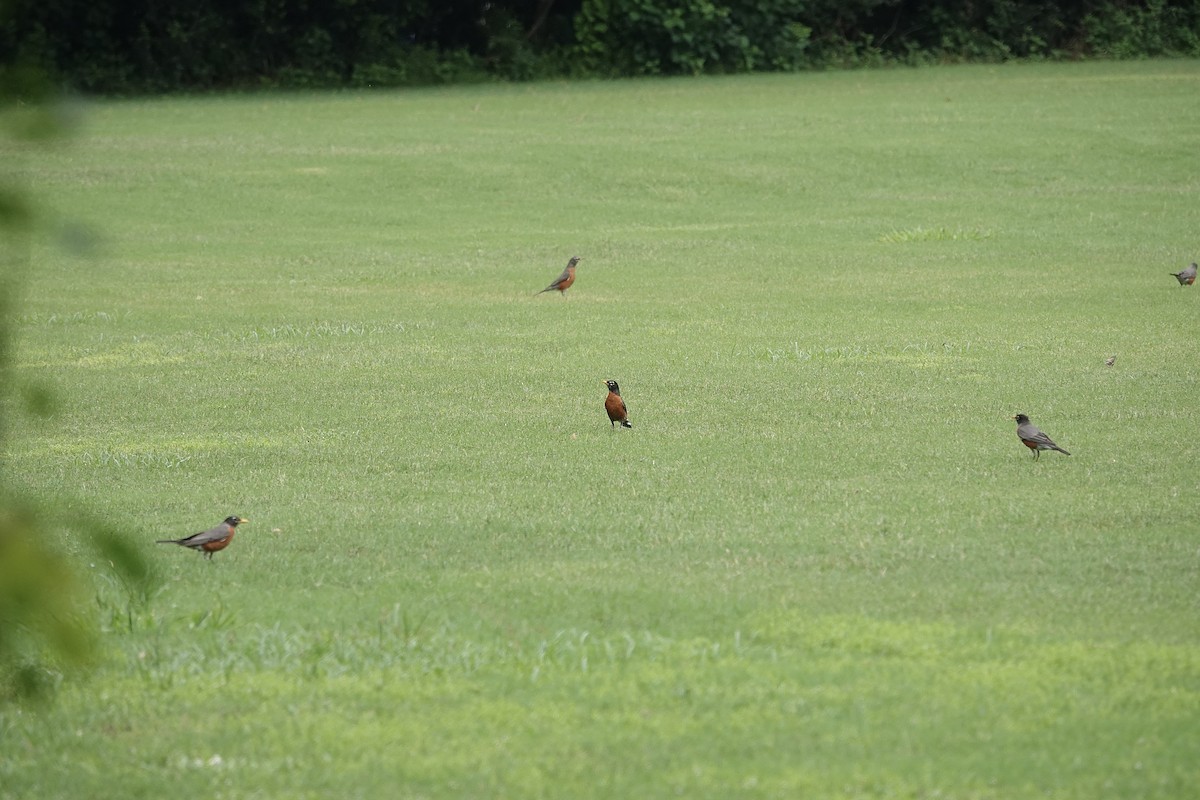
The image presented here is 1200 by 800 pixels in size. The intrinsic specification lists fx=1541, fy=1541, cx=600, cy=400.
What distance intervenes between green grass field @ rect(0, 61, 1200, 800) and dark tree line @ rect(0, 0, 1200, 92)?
19.9 m

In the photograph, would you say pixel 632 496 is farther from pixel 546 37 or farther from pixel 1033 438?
pixel 546 37

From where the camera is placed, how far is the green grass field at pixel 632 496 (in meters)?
5.34

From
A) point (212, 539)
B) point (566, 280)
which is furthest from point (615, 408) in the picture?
point (566, 280)

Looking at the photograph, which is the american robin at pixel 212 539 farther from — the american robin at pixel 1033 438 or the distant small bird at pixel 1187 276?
the distant small bird at pixel 1187 276

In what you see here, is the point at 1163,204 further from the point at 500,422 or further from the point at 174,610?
the point at 174,610

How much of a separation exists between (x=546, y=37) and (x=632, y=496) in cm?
4137

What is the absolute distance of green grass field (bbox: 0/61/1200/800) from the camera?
17.5 ft

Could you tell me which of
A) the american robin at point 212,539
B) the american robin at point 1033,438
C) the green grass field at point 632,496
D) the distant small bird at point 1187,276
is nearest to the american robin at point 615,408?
the green grass field at point 632,496

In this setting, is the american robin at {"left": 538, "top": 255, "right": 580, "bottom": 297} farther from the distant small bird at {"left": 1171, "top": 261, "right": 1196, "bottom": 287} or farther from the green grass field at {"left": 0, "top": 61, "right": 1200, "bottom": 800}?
the distant small bird at {"left": 1171, "top": 261, "right": 1196, "bottom": 287}

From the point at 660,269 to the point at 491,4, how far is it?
30.4 meters

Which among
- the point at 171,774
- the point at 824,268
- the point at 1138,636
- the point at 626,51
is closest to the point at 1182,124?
the point at 824,268

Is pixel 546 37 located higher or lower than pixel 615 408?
lower


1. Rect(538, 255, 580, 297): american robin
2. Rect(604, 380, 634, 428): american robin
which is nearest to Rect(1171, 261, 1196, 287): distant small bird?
Rect(538, 255, 580, 297): american robin

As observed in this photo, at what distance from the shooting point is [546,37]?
48812 millimetres
